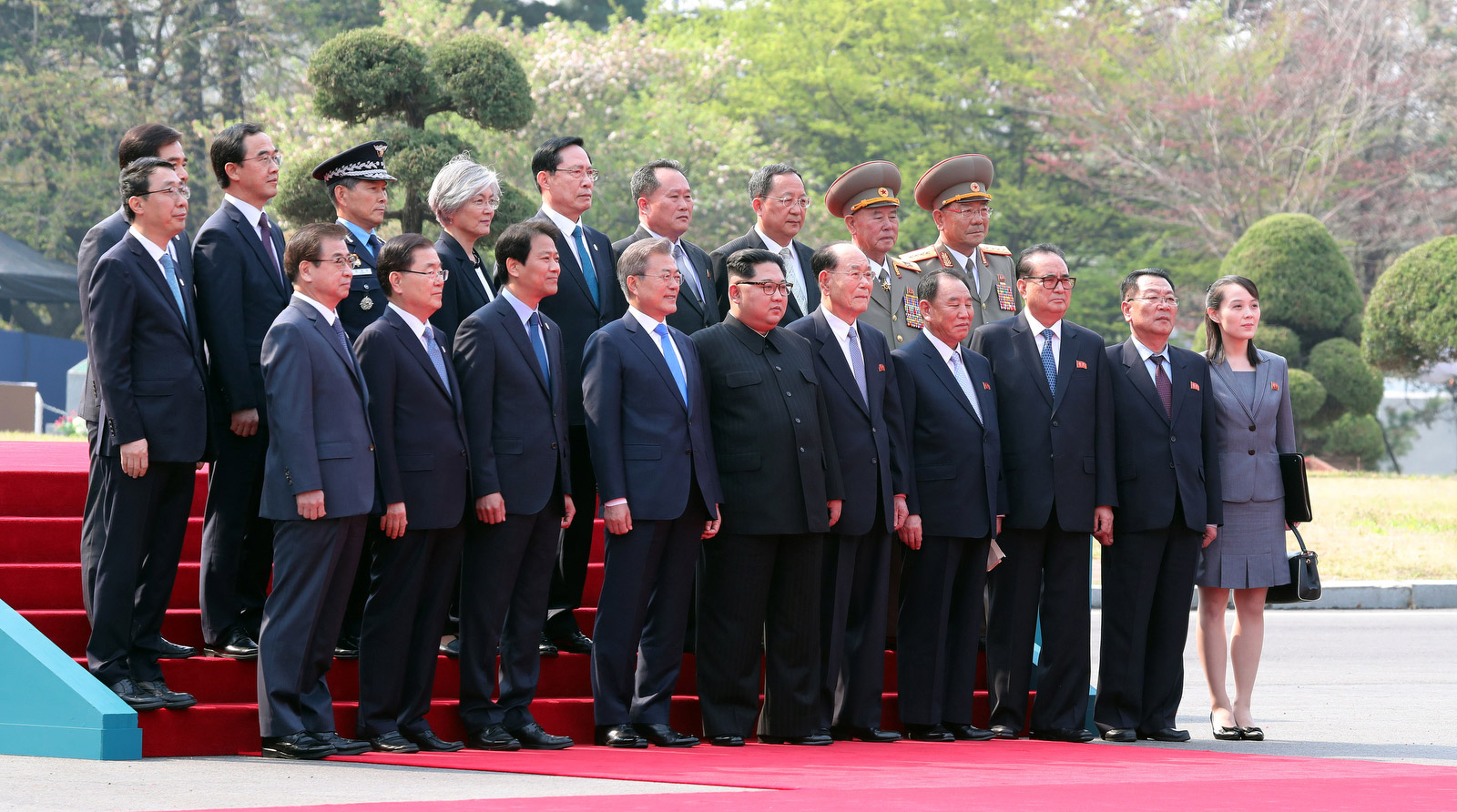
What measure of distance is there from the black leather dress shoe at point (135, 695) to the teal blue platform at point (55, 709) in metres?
0.07

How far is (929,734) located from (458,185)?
115 inches

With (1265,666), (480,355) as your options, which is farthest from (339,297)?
(1265,666)

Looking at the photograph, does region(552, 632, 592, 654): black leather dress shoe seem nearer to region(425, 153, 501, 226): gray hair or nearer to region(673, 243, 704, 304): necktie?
region(673, 243, 704, 304): necktie

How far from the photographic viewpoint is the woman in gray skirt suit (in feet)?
23.0

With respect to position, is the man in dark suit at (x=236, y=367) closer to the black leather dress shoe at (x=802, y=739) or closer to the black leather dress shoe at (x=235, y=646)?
the black leather dress shoe at (x=235, y=646)

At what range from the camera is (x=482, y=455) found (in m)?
5.90

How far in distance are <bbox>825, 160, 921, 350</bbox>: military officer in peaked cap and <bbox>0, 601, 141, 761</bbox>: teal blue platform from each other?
11.9 ft

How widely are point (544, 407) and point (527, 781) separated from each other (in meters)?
1.55

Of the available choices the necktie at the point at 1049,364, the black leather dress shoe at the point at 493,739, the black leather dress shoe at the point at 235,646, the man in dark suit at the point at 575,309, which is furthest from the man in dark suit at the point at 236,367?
the necktie at the point at 1049,364

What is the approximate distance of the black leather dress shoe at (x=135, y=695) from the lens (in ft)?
17.8

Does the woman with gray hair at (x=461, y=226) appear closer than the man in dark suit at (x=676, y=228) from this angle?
Yes

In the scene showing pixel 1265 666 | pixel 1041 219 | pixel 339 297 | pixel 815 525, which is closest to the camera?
pixel 339 297

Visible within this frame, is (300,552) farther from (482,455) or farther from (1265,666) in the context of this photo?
(1265,666)

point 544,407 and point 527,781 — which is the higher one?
point 544,407
